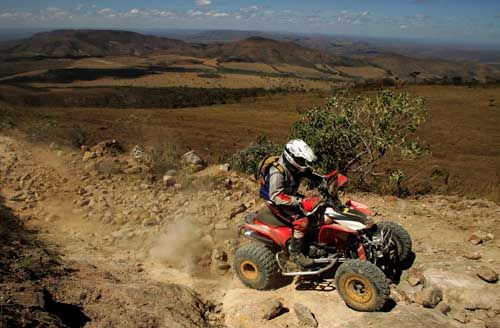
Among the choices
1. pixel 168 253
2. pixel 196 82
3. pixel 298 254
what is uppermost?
pixel 196 82

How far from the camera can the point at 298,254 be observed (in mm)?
6020

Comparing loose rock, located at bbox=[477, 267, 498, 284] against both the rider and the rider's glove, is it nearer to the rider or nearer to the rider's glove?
the rider

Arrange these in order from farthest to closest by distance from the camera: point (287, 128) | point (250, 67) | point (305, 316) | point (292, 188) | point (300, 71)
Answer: point (300, 71), point (250, 67), point (287, 128), point (292, 188), point (305, 316)

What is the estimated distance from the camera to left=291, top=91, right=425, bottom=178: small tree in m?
9.73

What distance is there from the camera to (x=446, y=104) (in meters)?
34.5

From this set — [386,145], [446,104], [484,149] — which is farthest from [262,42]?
[386,145]

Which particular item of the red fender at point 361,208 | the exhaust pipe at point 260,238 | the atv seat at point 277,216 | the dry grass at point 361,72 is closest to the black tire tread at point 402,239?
the red fender at point 361,208

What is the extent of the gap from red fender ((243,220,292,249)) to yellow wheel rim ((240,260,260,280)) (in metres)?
0.50

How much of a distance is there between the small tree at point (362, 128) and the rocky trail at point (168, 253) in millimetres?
1170

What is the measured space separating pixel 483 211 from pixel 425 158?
11853 mm

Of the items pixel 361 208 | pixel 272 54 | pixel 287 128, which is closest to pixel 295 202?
pixel 361 208

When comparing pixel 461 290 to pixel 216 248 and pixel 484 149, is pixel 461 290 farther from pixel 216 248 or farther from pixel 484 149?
pixel 484 149

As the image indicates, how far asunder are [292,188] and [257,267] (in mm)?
1319

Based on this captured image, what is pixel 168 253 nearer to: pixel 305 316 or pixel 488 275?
pixel 305 316
